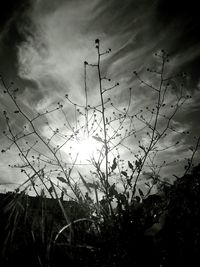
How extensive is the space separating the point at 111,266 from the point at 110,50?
3540 mm

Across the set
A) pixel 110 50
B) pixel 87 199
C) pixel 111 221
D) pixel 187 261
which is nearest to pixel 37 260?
pixel 111 221

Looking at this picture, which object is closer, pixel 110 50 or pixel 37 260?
pixel 37 260

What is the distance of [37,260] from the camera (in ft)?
4.86

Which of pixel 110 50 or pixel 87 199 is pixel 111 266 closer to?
pixel 87 199

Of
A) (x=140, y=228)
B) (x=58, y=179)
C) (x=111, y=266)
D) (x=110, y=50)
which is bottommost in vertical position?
(x=111, y=266)

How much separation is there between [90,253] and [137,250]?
0.51 metres

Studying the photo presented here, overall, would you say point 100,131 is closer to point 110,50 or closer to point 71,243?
point 110,50

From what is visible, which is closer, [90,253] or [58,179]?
[90,253]

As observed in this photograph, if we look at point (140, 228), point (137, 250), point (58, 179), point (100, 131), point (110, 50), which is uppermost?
point (110, 50)

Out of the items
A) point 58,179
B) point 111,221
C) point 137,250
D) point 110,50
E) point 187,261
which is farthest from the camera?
point 110,50

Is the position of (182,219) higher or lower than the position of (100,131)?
lower

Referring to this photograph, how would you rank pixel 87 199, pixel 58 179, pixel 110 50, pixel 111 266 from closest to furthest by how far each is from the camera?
pixel 111 266
pixel 58 179
pixel 87 199
pixel 110 50

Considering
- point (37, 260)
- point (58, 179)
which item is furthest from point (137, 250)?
point (58, 179)

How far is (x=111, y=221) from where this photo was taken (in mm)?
1847
